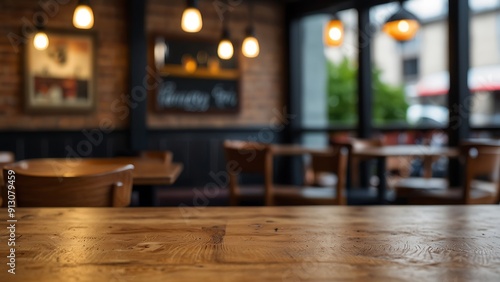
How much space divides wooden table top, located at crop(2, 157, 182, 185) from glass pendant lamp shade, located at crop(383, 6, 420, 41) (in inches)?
93.6

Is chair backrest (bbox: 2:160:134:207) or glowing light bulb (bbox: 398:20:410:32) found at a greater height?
glowing light bulb (bbox: 398:20:410:32)

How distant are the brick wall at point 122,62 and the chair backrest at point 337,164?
271cm

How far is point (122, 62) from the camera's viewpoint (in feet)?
18.8

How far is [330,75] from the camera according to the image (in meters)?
9.02

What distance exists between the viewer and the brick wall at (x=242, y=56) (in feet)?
19.6

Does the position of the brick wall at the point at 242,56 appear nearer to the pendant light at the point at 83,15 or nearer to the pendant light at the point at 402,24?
the pendant light at the point at 83,15

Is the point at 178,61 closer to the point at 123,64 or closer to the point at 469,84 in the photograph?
the point at 123,64

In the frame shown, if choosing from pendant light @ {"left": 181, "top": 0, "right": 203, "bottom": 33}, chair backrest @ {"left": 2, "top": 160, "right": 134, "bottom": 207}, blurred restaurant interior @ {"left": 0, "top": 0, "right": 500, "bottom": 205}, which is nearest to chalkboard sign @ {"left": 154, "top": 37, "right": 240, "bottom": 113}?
blurred restaurant interior @ {"left": 0, "top": 0, "right": 500, "bottom": 205}

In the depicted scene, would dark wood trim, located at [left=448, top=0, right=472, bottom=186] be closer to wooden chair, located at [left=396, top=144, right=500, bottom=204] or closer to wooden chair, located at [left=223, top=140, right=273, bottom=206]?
wooden chair, located at [left=396, top=144, right=500, bottom=204]

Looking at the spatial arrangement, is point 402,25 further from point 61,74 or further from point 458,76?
point 61,74

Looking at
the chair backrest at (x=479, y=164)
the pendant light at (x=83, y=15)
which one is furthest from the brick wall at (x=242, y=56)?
the chair backrest at (x=479, y=164)

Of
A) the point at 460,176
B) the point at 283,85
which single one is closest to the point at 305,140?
the point at 283,85

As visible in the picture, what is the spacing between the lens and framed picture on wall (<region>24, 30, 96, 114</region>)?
17.2ft

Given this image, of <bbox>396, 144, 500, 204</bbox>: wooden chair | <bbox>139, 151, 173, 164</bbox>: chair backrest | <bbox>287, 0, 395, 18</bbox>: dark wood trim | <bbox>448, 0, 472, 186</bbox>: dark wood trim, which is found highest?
<bbox>287, 0, 395, 18</bbox>: dark wood trim
